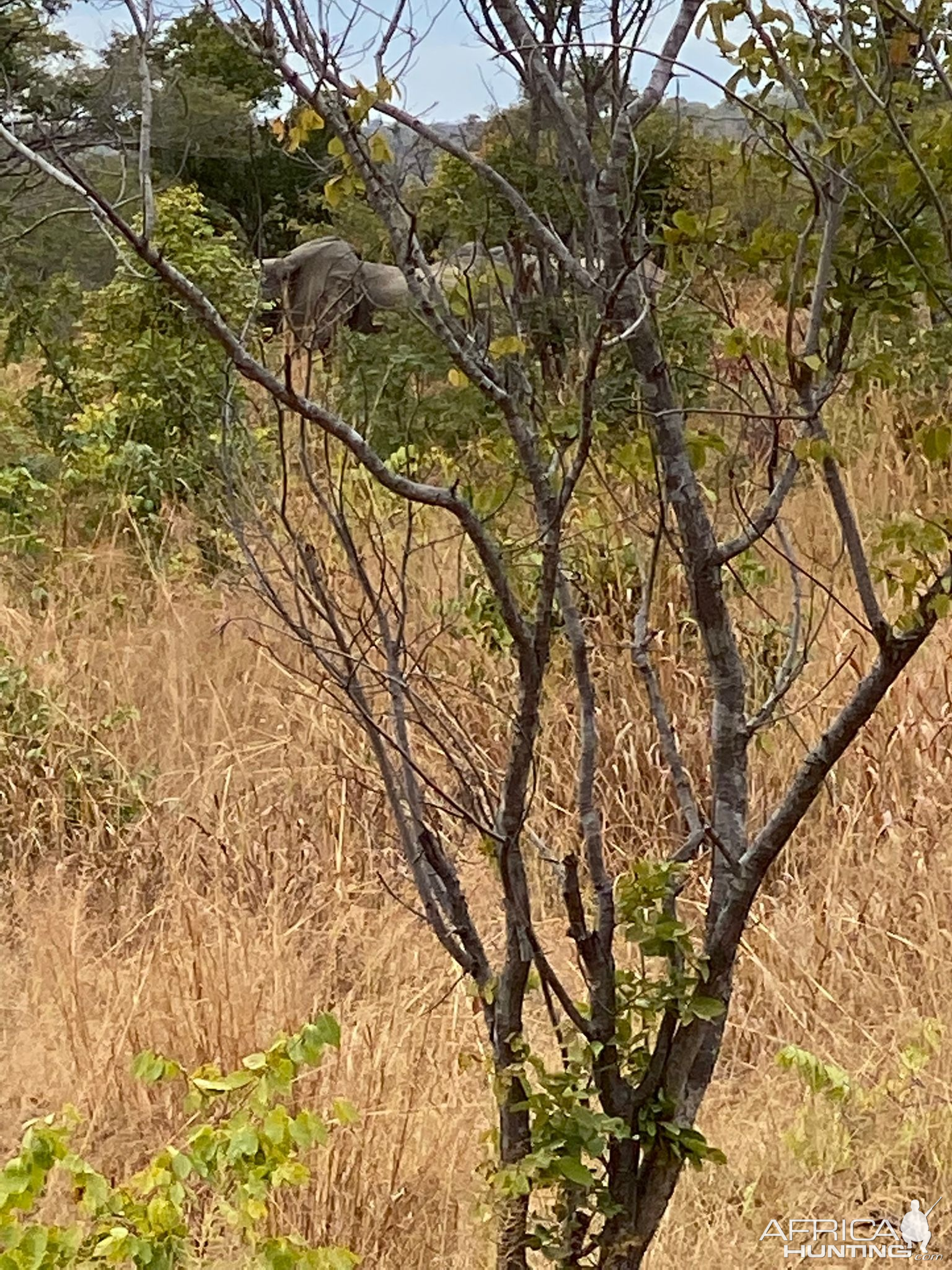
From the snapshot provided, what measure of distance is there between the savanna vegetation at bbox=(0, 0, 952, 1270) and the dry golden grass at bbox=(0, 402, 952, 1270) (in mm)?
10

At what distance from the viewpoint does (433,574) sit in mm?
4141

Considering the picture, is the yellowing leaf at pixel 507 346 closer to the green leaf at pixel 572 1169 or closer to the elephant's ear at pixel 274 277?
the green leaf at pixel 572 1169

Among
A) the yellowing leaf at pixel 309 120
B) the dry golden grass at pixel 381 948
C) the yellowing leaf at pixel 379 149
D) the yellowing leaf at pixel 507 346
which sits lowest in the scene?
the dry golden grass at pixel 381 948

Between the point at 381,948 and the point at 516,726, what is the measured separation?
1.57 metres

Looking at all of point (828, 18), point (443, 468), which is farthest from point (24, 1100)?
point (443, 468)

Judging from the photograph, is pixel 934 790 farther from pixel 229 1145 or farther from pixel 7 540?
pixel 7 540

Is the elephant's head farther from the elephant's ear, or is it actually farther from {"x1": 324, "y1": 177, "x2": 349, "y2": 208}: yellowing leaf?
{"x1": 324, "y1": 177, "x2": 349, "y2": 208}: yellowing leaf

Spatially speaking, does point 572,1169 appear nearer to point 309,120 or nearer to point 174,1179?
point 174,1179

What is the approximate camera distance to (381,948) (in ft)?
8.65

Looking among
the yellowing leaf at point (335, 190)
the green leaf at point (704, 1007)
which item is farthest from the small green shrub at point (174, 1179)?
the yellowing leaf at point (335, 190)

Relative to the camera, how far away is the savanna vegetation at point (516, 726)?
1240 mm

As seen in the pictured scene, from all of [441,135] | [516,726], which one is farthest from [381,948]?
[441,135]

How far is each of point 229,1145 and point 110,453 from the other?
14.1 ft

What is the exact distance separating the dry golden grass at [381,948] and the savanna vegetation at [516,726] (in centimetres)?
1
